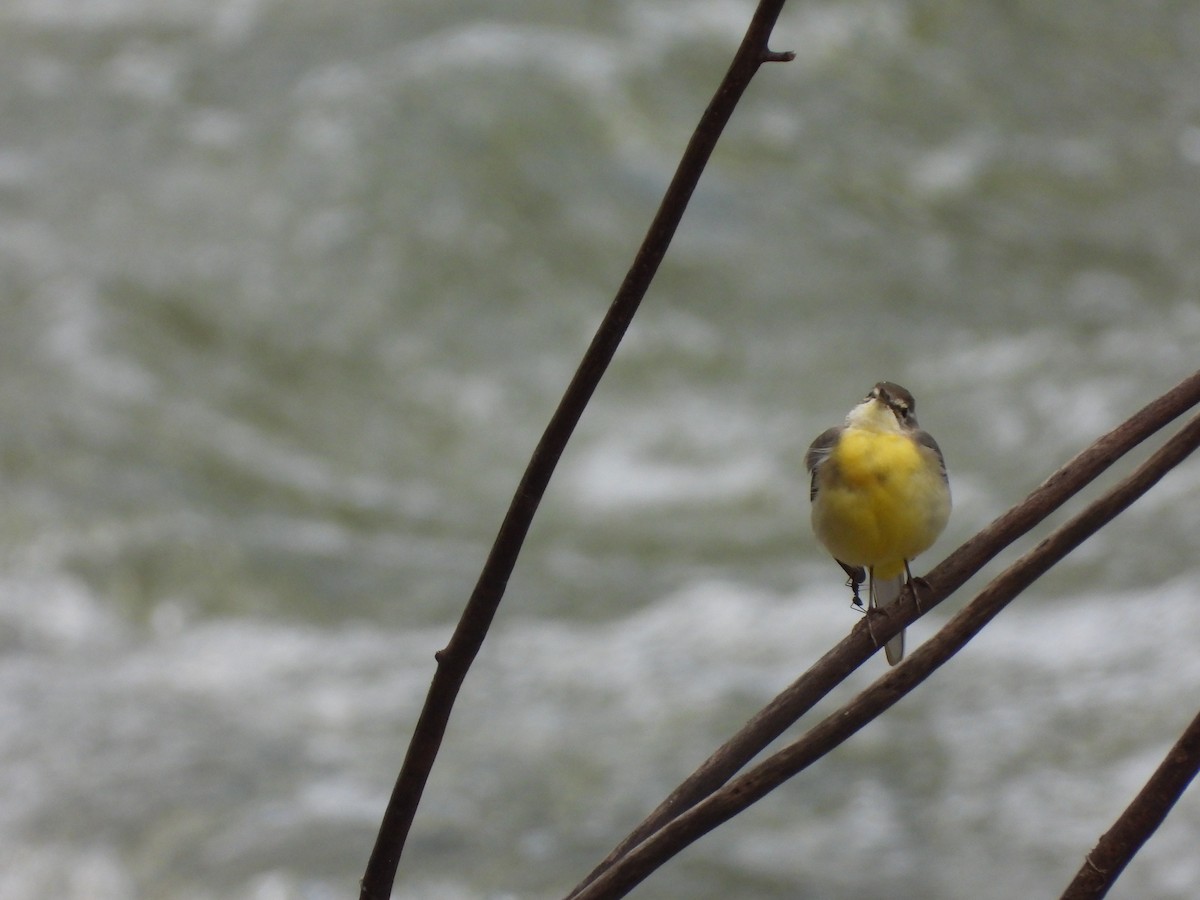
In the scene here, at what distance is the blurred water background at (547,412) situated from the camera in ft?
24.5

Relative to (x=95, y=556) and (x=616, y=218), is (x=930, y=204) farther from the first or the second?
(x=95, y=556)

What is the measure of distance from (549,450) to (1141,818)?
656 mm

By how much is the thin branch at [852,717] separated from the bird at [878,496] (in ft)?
5.51

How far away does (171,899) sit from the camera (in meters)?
6.67

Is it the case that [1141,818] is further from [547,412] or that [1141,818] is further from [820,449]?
[547,412]

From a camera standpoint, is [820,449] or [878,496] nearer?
[878,496]

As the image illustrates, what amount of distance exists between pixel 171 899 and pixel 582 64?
27.0 ft

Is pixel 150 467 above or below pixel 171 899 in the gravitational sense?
above

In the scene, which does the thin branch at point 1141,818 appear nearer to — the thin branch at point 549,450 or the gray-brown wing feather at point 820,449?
the thin branch at point 549,450

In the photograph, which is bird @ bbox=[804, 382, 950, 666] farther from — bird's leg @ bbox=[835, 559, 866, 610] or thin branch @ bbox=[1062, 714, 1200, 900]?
thin branch @ bbox=[1062, 714, 1200, 900]

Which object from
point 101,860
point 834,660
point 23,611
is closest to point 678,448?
point 23,611

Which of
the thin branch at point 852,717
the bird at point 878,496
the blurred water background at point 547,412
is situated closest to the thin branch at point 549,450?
the thin branch at point 852,717

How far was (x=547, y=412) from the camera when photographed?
11094 millimetres

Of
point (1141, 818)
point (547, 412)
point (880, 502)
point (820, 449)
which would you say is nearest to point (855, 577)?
point (880, 502)
